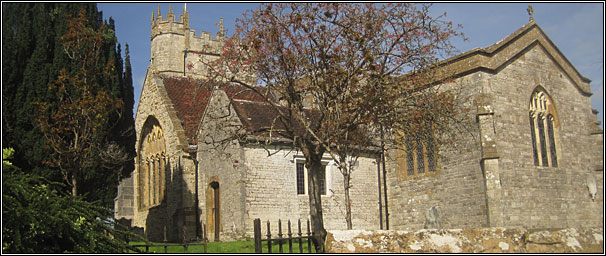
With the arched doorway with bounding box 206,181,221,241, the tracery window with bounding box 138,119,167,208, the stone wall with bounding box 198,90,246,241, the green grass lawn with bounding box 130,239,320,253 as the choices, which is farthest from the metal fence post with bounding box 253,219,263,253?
the tracery window with bounding box 138,119,167,208

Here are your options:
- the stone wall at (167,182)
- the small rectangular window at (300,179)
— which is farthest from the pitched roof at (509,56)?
the stone wall at (167,182)

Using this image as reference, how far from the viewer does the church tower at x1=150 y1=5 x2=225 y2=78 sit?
42888mm

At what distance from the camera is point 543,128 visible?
2408cm

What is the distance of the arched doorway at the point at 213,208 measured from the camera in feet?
72.1

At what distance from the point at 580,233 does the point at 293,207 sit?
15446 mm

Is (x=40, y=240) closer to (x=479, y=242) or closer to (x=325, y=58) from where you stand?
(x=479, y=242)

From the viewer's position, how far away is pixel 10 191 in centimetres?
824

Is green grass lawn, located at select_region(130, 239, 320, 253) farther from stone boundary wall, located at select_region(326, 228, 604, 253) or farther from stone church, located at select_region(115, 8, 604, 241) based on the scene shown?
stone boundary wall, located at select_region(326, 228, 604, 253)

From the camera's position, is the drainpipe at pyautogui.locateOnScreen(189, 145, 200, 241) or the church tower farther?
the church tower

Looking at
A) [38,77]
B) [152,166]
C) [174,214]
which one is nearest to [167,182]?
[174,214]

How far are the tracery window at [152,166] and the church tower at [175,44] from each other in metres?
15.2

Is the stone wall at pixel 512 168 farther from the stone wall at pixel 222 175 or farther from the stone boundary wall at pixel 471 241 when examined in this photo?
the stone boundary wall at pixel 471 241

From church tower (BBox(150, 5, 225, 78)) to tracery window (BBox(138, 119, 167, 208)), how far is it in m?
15.2

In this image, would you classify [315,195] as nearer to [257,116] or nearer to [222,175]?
[222,175]
